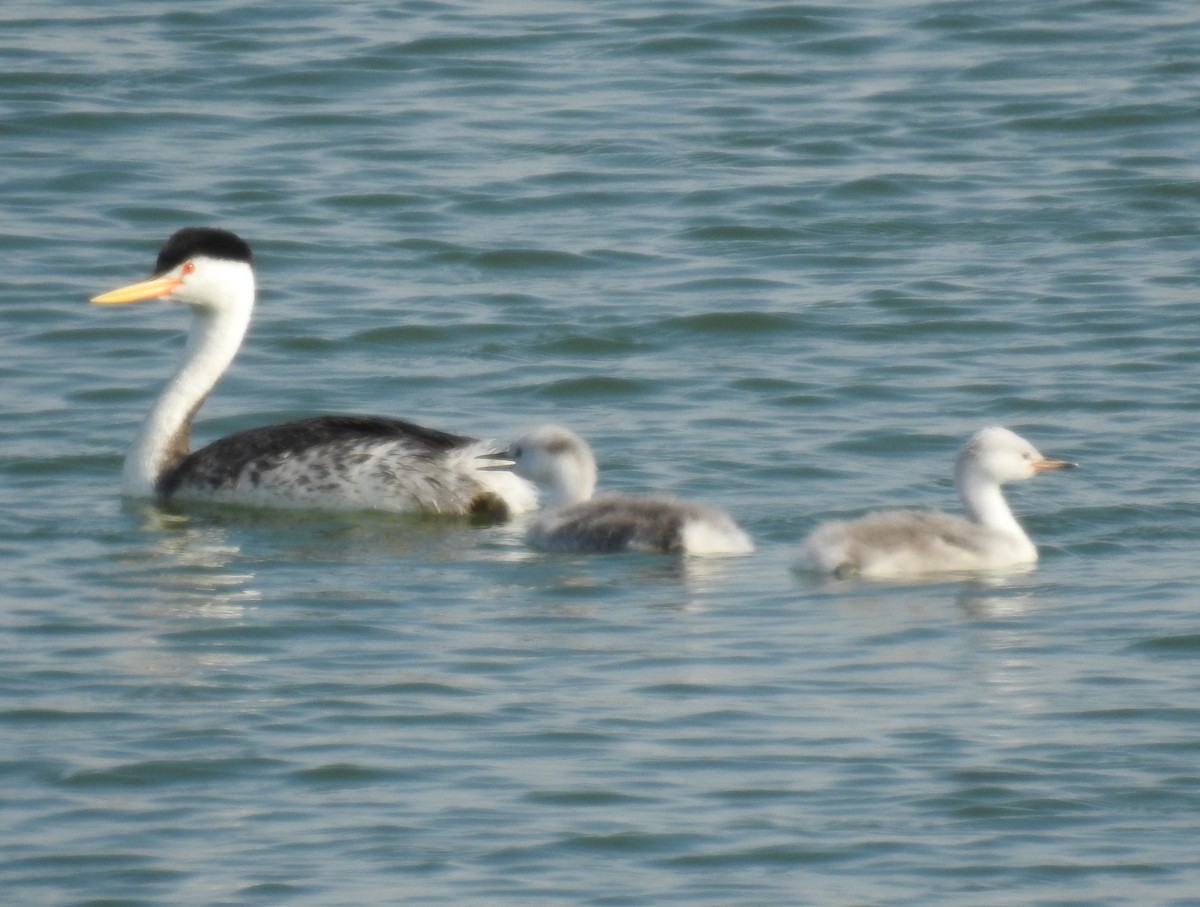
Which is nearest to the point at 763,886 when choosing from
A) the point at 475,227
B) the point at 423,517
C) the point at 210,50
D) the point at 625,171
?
the point at 423,517

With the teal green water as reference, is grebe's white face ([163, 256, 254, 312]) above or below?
above

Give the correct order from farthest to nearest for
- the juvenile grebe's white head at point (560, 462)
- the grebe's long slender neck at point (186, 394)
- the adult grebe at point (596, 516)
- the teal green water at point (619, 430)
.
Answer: the grebe's long slender neck at point (186, 394) < the juvenile grebe's white head at point (560, 462) < the adult grebe at point (596, 516) < the teal green water at point (619, 430)

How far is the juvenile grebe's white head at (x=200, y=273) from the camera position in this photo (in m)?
11.8

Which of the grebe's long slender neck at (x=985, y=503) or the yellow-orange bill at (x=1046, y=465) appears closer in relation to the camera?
the grebe's long slender neck at (x=985, y=503)

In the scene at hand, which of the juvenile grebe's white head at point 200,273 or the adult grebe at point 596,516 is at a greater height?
the juvenile grebe's white head at point 200,273

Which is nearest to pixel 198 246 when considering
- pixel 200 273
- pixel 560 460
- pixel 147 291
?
pixel 200 273

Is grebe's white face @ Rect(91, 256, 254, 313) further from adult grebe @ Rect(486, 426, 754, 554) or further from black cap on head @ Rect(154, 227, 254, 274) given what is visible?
adult grebe @ Rect(486, 426, 754, 554)

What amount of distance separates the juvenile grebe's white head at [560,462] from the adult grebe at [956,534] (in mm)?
1072

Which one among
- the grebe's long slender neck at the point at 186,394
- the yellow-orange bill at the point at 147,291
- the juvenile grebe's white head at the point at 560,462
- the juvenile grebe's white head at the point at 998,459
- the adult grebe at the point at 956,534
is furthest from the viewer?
the yellow-orange bill at the point at 147,291

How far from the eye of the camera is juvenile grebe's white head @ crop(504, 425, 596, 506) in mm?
10359

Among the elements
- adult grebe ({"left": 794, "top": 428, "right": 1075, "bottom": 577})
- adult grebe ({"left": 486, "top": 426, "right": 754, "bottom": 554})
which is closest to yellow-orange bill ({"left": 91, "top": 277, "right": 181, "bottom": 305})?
adult grebe ({"left": 486, "top": 426, "right": 754, "bottom": 554})

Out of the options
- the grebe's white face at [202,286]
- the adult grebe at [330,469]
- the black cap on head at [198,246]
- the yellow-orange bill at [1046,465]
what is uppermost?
the black cap on head at [198,246]

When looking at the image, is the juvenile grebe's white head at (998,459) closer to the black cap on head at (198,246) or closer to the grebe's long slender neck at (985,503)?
the grebe's long slender neck at (985,503)

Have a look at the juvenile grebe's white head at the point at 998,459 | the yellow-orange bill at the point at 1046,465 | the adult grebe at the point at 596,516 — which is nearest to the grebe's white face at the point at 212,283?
the adult grebe at the point at 596,516
